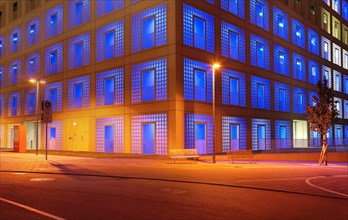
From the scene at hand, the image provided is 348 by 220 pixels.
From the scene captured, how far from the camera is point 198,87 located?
31.7 metres

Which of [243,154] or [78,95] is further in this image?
[78,95]

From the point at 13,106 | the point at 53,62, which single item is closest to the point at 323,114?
the point at 53,62

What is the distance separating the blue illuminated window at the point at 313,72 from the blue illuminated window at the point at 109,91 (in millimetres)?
26016

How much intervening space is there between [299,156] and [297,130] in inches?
813

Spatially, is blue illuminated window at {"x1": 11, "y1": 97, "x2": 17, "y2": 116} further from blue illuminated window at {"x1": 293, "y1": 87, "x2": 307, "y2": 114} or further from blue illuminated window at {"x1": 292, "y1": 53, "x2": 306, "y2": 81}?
blue illuminated window at {"x1": 292, "y1": 53, "x2": 306, "y2": 81}

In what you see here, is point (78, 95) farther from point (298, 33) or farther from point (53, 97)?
point (298, 33)

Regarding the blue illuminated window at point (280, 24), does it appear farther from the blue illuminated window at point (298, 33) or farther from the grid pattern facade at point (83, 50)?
the grid pattern facade at point (83, 50)

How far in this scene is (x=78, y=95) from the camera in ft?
129

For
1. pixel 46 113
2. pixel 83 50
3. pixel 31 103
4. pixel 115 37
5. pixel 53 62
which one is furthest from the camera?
pixel 31 103

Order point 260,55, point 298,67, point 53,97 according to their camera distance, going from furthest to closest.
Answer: point 298,67 → point 53,97 → point 260,55

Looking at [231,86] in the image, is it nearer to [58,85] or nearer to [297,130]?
[297,130]

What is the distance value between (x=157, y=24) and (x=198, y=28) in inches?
141

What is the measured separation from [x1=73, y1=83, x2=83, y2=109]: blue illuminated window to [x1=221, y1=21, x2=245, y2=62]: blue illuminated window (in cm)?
1487

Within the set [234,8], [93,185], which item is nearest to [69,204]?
[93,185]
